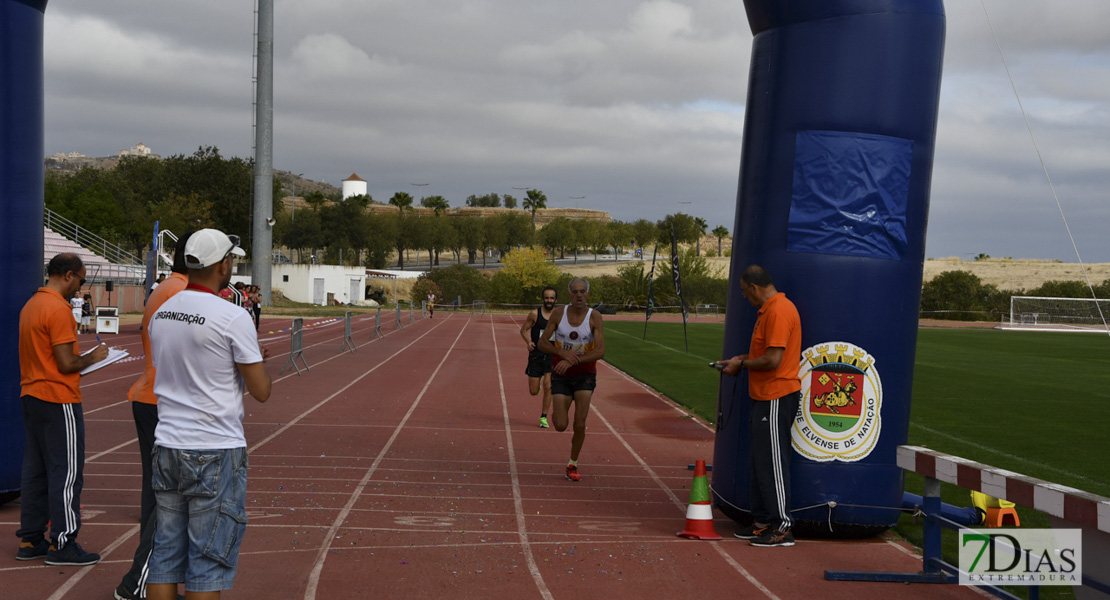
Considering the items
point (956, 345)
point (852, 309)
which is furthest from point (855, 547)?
point (956, 345)

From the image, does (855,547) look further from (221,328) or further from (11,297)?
(11,297)

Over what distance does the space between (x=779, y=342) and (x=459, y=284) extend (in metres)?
65.3

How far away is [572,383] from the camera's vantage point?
9.12 meters

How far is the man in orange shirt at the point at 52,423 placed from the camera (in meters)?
5.71

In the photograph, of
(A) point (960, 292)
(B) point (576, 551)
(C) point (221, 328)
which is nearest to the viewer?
(C) point (221, 328)

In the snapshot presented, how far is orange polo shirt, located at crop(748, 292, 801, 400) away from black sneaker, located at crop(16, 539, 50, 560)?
4919 millimetres

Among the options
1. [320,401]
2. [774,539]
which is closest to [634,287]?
[320,401]

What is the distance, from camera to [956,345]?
119 feet

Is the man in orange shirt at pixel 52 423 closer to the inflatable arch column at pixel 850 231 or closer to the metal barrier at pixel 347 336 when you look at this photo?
the inflatable arch column at pixel 850 231

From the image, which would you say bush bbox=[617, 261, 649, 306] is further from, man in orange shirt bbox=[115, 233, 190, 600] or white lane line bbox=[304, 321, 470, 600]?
man in orange shirt bbox=[115, 233, 190, 600]

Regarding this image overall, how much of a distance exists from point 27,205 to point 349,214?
8593 cm

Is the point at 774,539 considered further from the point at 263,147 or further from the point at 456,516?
the point at 263,147

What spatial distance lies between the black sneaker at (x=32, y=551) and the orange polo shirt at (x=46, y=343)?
0.93 metres

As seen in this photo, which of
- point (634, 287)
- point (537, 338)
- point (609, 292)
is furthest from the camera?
point (609, 292)
